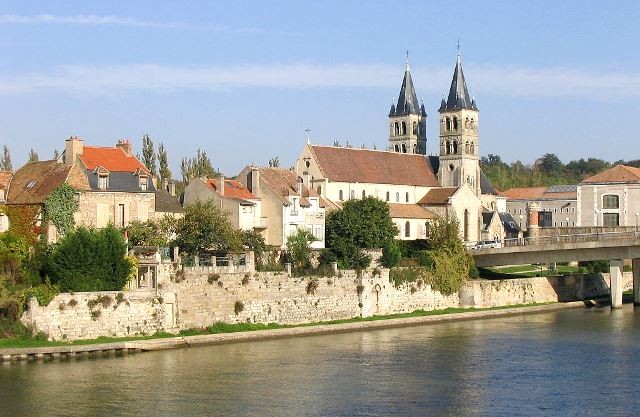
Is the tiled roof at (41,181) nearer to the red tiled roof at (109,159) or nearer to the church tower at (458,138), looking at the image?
the red tiled roof at (109,159)

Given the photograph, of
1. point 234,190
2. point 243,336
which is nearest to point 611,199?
point 234,190

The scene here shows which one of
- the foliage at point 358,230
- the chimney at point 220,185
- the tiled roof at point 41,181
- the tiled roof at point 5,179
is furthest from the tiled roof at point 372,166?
the tiled roof at point 5,179

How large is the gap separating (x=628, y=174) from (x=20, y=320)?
197 feet

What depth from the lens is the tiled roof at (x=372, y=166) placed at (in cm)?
8481

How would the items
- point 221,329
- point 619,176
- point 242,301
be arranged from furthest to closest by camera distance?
point 619,176
point 242,301
point 221,329

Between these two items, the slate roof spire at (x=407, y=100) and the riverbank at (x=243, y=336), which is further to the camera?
the slate roof spire at (x=407, y=100)

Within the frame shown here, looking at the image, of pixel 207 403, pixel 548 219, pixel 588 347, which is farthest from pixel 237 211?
pixel 548 219

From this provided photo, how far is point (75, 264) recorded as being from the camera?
47.2m

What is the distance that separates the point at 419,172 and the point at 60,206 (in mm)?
43370

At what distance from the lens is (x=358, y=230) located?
6725cm

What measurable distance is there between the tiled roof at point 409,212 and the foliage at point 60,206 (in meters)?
33.7

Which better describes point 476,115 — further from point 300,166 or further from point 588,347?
point 588,347

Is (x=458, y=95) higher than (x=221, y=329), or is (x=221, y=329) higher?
(x=458, y=95)

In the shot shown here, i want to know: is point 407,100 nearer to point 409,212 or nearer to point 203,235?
point 409,212
